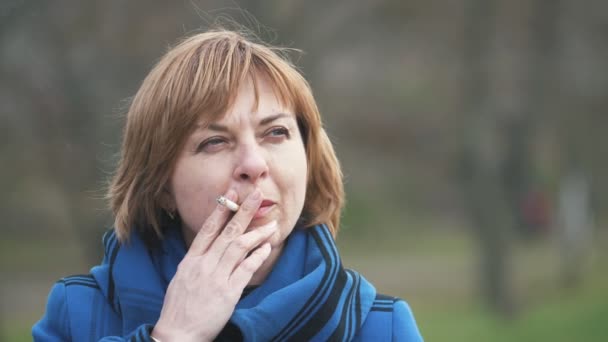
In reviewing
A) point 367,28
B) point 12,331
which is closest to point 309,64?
point 367,28

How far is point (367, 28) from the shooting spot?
13250mm

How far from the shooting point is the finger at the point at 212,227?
2.14 metres

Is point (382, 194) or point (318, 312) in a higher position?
point (318, 312)

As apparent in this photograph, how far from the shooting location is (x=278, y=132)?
2.24 meters

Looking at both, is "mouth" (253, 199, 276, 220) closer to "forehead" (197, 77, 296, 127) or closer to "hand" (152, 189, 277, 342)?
"hand" (152, 189, 277, 342)

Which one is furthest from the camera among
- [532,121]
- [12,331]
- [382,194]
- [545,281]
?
[382,194]

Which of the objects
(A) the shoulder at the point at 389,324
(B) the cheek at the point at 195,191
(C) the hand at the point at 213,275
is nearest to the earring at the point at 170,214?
(B) the cheek at the point at 195,191

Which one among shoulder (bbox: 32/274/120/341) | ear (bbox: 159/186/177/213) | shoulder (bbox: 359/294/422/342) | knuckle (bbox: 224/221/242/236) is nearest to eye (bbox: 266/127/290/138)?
knuckle (bbox: 224/221/242/236)

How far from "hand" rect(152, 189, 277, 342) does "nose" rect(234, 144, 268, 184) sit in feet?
0.15

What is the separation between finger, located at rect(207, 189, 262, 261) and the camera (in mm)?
2118

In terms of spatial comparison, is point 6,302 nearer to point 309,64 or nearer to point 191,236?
point 309,64

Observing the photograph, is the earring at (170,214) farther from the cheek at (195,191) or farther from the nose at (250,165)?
the nose at (250,165)

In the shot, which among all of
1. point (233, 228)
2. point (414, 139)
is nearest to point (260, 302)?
point (233, 228)

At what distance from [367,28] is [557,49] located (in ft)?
10.3
